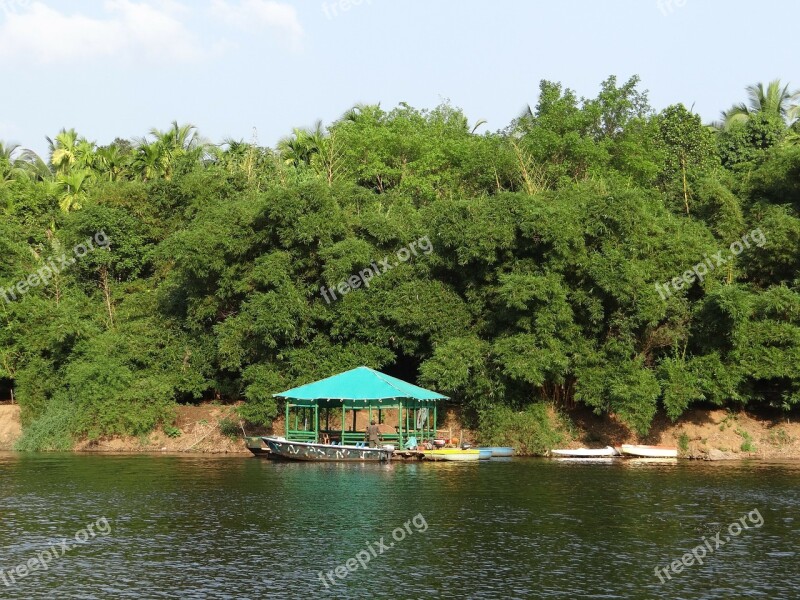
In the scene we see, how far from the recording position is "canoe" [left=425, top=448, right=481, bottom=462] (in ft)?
146

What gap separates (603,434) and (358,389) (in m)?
13.7

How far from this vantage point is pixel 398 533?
2530cm

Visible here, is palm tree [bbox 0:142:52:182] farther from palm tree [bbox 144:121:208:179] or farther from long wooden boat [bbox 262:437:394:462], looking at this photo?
long wooden boat [bbox 262:437:394:462]

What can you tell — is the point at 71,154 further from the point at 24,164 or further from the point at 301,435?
the point at 301,435

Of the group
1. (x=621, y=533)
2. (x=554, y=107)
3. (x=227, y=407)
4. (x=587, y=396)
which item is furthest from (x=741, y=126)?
(x=621, y=533)

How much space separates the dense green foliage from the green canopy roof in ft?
7.38

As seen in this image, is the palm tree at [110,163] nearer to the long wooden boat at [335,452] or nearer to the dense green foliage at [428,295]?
the dense green foliage at [428,295]

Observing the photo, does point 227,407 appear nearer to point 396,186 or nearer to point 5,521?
point 396,186
